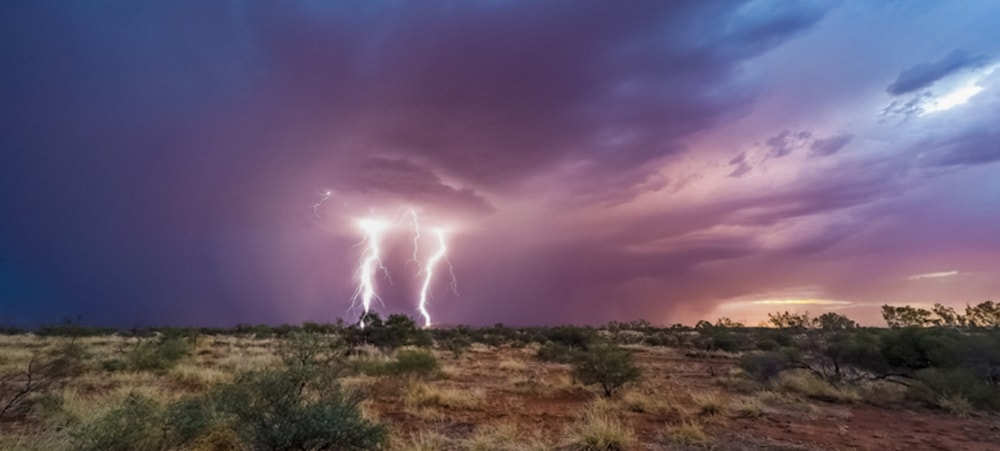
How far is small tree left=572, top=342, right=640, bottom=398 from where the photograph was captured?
1614cm

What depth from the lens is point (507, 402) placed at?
14641 mm

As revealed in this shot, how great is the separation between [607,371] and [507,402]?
11.8ft

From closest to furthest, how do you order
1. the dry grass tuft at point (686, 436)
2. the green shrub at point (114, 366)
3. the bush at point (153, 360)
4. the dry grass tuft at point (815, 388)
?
the dry grass tuft at point (686, 436)
the dry grass tuft at point (815, 388)
the green shrub at point (114, 366)
the bush at point (153, 360)

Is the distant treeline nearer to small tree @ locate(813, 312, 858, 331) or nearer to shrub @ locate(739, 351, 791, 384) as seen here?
small tree @ locate(813, 312, 858, 331)

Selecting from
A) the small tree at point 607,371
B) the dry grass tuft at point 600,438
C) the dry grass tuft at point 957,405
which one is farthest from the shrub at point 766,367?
the dry grass tuft at point 600,438

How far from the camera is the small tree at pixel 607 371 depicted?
635 inches

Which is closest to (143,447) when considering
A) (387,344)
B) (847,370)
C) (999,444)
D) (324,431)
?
(324,431)

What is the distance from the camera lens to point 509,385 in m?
18.2

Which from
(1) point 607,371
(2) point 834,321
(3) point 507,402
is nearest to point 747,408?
(1) point 607,371

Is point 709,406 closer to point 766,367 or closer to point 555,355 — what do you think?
point 766,367

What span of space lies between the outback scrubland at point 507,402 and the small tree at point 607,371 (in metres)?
0.05

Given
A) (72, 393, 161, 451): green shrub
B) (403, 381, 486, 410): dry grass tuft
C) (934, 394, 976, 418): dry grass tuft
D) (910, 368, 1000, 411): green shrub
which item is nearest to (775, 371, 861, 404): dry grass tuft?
(910, 368, 1000, 411): green shrub

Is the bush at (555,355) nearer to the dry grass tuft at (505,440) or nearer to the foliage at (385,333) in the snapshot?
the foliage at (385,333)

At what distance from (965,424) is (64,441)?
1800cm
